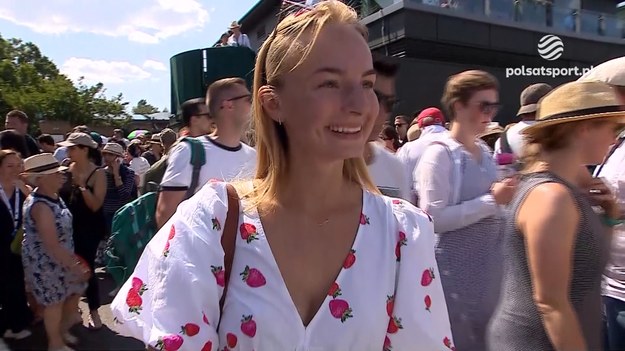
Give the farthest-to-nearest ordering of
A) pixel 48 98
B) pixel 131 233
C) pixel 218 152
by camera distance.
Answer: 1. pixel 48 98
2. pixel 131 233
3. pixel 218 152

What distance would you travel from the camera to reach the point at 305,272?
4.54 ft

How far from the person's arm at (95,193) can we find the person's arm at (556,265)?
14.7ft

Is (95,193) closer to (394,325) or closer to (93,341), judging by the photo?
(93,341)

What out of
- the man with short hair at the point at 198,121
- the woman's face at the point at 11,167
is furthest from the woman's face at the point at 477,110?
the woman's face at the point at 11,167

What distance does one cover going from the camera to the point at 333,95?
1.34 metres

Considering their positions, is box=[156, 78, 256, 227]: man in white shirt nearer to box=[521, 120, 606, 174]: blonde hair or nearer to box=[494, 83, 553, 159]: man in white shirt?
box=[521, 120, 606, 174]: blonde hair

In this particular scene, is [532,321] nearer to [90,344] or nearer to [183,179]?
[183,179]

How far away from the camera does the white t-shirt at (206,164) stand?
3.30 meters

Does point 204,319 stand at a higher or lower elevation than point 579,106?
lower

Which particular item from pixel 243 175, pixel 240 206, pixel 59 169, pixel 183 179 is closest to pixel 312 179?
pixel 240 206

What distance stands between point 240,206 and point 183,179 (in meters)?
1.98

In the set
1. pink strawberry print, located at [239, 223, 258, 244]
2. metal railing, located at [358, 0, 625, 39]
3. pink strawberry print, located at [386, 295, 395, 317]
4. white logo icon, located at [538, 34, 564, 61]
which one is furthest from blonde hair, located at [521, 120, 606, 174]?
white logo icon, located at [538, 34, 564, 61]

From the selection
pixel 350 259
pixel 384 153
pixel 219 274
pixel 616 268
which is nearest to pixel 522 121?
pixel 616 268

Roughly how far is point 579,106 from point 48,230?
13.2 ft
